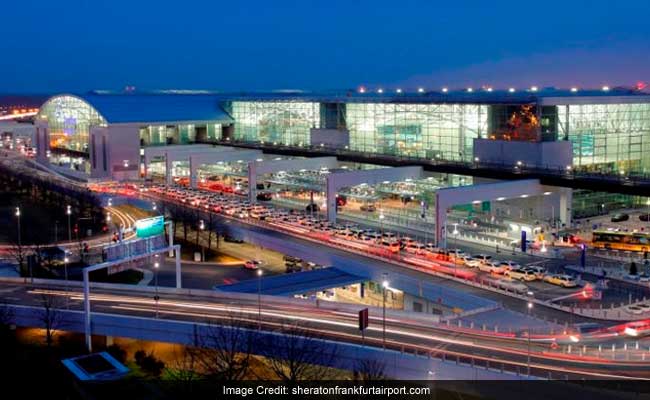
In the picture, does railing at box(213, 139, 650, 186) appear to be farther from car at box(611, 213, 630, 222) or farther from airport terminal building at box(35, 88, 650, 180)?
car at box(611, 213, 630, 222)

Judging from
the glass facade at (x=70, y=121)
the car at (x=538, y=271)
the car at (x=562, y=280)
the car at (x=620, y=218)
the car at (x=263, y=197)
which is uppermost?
the glass facade at (x=70, y=121)

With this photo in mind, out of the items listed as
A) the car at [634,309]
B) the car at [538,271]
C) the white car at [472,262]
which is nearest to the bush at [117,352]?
the white car at [472,262]

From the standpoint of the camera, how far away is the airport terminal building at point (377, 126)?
36531 mm

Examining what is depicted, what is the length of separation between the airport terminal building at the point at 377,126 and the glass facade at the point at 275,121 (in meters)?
0.08

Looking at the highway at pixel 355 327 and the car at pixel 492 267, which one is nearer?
the highway at pixel 355 327

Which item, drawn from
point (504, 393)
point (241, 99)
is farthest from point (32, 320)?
point (241, 99)

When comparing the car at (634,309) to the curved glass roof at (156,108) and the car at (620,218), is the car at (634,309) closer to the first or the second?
the car at (620,218)

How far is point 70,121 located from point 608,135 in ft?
141

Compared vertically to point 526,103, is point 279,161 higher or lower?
lower

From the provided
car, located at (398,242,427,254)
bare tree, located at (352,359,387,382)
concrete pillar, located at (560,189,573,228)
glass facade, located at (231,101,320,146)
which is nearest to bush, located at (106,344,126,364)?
bare tree, located at (352,359,387,382)

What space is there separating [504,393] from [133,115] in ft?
152

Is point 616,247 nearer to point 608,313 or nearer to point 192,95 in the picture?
point 608,313

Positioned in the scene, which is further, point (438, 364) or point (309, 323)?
point (309, 323)

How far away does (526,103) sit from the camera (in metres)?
36.0
